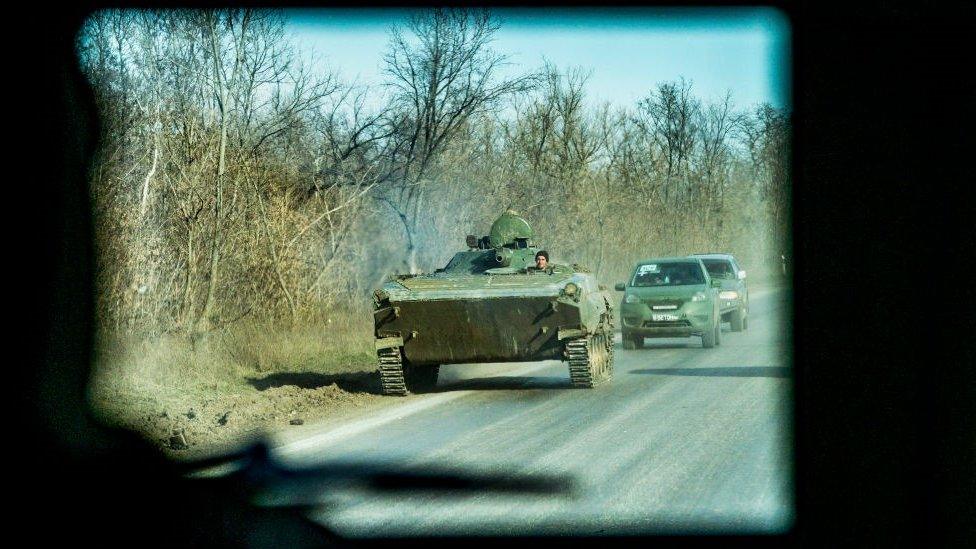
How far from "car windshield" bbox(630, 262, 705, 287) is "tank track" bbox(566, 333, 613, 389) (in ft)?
20.2

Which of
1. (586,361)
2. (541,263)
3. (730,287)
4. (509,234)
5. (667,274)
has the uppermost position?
(509,234)

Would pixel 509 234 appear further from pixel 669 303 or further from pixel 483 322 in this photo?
pixel 669 303

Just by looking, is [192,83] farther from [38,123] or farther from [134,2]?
[134,2]

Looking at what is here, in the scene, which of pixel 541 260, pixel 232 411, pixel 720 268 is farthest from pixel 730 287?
pixel 232 411

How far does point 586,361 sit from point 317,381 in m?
3.73

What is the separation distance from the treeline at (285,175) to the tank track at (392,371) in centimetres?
396

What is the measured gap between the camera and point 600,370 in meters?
16.1

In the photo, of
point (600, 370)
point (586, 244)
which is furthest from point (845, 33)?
point (586, 244)

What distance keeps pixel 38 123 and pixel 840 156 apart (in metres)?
9.26

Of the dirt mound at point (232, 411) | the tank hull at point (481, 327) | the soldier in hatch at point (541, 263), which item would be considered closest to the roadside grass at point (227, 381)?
the dirt mound at point (232, 411)

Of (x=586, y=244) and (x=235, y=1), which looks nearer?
(x=235, y=1)

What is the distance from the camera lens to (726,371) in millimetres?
17484

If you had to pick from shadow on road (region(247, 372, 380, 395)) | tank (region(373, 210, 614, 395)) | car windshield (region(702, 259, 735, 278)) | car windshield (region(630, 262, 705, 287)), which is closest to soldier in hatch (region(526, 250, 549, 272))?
tank (region(373, 210, 614, 395))

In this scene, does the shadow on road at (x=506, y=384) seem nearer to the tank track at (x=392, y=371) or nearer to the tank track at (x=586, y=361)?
the tank track at (x=586, y=361)
